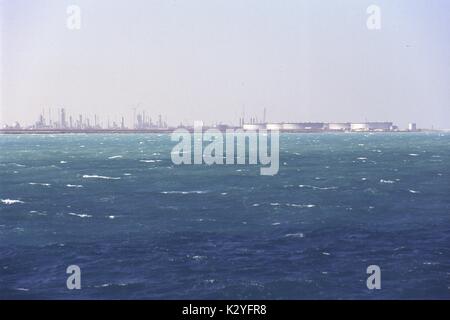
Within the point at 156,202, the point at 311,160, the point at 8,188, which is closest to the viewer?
the point at 156,202

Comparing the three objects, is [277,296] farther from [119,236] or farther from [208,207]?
[208,207]

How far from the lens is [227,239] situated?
Answer: 57500 mm

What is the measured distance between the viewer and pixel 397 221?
6669 centimetres

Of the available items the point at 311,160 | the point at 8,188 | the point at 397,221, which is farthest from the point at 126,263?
the point at 311,160

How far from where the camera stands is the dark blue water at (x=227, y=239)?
4284 centimetres

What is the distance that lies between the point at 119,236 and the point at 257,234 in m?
15.2

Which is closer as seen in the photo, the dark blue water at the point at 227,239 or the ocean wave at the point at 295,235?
the dark blue water at the point at 227,239

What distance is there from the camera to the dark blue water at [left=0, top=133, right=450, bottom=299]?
42.8 meters

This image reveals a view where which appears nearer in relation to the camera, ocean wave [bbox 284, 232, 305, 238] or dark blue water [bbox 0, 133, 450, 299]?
dark blue water [bbox 0, 133, 450, 299]

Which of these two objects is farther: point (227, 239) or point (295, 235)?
point (295, 235)
